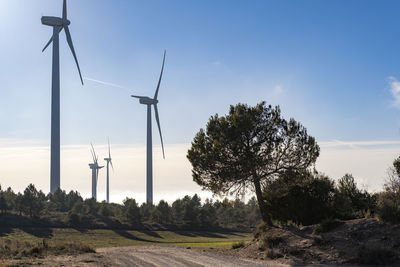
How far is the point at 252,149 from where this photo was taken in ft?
127

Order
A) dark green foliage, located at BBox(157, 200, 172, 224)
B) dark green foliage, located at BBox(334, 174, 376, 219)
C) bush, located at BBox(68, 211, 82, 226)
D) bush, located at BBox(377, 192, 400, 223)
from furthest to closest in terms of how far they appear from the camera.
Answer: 1. dark green foliage, located at BBox(157, 200, 172, 224)
2. bush, located at BBox(68, 211, 82, 226)
3. dark green foliage, located at BBox(334, 174, 376, 219)
4. bush, located at BBox(377, 192, 400, 223)

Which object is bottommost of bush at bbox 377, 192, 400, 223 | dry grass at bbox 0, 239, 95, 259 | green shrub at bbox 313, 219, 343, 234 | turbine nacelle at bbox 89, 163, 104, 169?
dry grass at bbox 0, 239, 95, 259

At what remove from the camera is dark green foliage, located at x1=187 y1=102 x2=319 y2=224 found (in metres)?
38.7

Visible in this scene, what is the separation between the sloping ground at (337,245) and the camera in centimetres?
2300

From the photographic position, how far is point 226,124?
3941 centimetres

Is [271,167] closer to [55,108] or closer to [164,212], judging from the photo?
[55,108]

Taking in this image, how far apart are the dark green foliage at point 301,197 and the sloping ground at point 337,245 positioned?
552cm

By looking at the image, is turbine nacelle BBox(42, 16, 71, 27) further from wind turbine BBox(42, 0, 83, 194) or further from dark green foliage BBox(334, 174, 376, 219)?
dark green foliage BBox(334, 174, 376, 219)

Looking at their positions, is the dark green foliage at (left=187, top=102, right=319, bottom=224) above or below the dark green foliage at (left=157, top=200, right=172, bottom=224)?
above

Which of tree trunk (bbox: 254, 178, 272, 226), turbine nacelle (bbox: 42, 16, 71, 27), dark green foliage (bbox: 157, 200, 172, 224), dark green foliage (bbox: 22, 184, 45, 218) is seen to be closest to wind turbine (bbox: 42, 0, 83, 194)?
turbine nacelle (bbox: 42, 16, 71, 27)

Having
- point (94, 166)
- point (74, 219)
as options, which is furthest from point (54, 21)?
point (94, 166)

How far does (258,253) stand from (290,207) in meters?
10.2

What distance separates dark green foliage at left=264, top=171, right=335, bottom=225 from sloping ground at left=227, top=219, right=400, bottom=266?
552 centimetres

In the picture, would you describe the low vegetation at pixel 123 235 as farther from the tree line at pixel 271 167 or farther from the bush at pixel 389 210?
the bush at pixel 389 210
